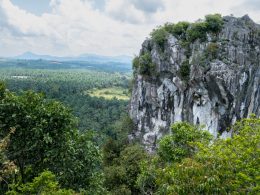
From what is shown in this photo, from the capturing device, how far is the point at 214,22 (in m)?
36.4

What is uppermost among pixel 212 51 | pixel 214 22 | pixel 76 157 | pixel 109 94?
pixel 214 22

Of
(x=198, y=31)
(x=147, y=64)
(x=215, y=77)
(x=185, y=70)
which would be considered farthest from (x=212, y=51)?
(x=147, y=64)

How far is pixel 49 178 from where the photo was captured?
33.2 feet

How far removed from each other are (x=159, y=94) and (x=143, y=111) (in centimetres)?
493

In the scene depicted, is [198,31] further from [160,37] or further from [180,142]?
[180,142]

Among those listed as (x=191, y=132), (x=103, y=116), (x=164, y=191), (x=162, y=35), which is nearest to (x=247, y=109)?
(x=162, y=35)

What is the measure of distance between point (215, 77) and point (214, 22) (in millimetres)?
7634

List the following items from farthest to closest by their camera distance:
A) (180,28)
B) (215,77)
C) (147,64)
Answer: (147,64) → (180,28) → (215,77)

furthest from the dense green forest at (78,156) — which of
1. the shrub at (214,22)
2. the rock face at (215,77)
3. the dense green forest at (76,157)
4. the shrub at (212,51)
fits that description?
the shrub at (214,22)

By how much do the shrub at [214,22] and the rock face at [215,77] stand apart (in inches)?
25.8

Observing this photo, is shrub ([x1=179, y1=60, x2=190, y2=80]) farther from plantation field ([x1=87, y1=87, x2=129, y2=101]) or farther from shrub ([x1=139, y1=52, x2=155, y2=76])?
plantation field ([x1=87, y1=87, x2=129, y2=101])

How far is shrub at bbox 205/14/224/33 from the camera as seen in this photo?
36197mm

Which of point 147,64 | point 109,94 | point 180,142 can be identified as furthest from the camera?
point 109,94

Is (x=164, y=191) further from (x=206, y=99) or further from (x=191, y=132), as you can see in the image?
(x=206, y=99)
